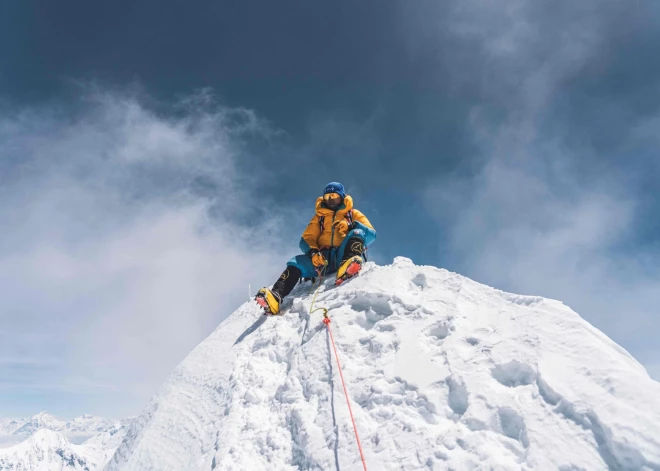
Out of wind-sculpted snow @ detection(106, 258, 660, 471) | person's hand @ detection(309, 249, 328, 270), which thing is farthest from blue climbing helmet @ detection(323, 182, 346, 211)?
wind-sculpted snow @ detection(106, 258, 660, 471)

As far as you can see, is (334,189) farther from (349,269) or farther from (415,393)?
(415,393)

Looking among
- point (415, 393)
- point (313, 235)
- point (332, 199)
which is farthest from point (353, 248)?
point (415, 393)

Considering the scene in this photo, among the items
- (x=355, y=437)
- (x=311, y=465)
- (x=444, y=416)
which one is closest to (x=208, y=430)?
(x=311, y=465)

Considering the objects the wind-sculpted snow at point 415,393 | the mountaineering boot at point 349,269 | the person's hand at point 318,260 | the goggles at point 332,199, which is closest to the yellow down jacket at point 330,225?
the goggles at point 332,199

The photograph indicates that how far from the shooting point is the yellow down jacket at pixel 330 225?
8.34 m

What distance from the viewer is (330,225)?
27.6 ft

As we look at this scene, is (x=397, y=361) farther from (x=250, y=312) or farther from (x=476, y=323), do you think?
(x=250, y=312)

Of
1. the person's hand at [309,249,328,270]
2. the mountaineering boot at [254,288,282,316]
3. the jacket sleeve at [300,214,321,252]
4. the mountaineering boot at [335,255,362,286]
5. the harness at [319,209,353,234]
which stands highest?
the harness at [319,209,353,234]

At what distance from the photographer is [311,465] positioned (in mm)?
3744

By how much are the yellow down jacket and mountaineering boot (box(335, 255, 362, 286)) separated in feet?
3.50

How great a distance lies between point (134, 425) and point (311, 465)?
488 centimetres

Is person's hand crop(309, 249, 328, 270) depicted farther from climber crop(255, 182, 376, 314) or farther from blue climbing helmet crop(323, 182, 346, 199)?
blue climbing helmet crop(323, 182, 346, 199)

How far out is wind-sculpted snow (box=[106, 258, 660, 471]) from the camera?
3.03m

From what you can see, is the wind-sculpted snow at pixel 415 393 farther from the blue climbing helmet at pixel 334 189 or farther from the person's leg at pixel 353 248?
the blue climbing helmet at pixel 334 189
